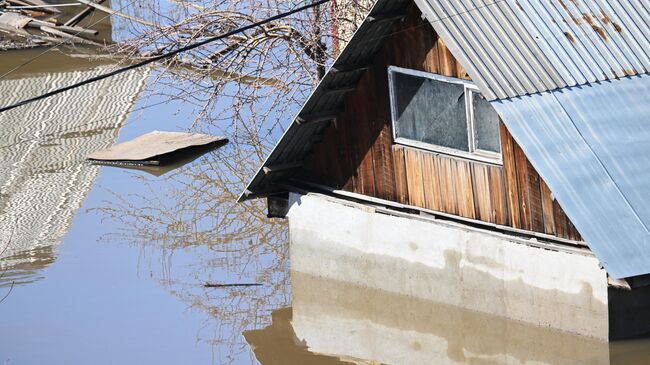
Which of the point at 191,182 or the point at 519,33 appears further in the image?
the point at 191,182

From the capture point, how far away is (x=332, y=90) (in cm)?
1309

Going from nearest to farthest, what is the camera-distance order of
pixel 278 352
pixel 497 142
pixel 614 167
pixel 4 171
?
pixel 614 167 < pixel 497 142 < pixel 278 352 < pixel 4 171

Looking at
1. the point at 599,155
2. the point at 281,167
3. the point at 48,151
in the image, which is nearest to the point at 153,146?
the point at 48,151

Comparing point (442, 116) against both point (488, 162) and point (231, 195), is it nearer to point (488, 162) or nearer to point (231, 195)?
point (488, 162)

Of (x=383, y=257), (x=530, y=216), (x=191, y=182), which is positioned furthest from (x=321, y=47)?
(x=530, y=216)

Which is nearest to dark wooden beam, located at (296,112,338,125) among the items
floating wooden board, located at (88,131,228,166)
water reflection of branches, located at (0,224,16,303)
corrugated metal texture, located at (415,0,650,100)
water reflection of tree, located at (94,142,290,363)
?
corrugated metal texture, located at (415,0,650,100)

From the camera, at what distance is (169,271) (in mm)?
15414

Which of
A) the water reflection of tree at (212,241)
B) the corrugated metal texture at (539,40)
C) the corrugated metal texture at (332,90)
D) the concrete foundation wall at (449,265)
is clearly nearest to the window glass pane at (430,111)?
the corrugated metal texture at (332,90)

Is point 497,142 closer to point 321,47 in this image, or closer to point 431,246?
point 431,246

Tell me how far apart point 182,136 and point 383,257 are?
25.3 ft

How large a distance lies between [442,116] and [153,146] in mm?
8268

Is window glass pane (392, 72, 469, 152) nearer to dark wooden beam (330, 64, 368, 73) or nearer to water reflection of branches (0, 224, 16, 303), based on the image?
dark wooden beam (330, 64, 368, 73)

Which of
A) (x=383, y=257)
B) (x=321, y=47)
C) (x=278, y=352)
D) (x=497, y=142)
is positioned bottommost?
(x=278, y=352)

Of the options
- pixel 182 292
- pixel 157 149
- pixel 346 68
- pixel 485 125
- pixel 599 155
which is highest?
pixel 157 149
